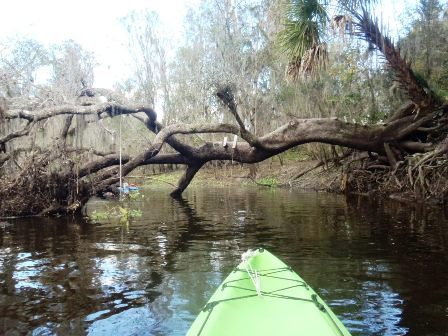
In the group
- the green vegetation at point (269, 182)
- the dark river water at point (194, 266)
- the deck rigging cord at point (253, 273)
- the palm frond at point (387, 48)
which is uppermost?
the palm frond at point (387, 48)

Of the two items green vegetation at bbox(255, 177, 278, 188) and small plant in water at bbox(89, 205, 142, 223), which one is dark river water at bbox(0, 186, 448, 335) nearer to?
small plant in water at bbox(89, 205, 142, 223)

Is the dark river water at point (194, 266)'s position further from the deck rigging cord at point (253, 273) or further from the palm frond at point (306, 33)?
the palm frond at point (306, 33)

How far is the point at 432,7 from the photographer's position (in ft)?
61.9

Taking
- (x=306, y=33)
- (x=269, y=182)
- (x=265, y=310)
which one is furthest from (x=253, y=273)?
(x=269, y=182)

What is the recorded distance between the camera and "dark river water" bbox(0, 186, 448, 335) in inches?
196

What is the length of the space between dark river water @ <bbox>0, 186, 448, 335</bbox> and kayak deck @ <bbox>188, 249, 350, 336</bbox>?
820mm

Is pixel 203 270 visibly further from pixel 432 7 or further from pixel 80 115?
pixel 432 7

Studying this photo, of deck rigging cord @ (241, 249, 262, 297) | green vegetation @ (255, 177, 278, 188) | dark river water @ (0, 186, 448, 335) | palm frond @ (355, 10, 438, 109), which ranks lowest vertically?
dark river water @ (0, 186, 448, 335)

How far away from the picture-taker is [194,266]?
7324 millimetres

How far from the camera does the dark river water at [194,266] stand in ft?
16.3

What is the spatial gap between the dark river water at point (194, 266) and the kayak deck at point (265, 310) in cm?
82

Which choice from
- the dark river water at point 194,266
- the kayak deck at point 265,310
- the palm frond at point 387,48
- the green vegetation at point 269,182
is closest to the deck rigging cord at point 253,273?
the kayak deck at point 265,310

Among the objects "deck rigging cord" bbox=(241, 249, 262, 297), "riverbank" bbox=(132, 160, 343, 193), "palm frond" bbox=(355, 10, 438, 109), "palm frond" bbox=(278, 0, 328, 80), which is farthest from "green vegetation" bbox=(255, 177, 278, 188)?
"deck rigging cord" bbox=(241, 249, 262, 297)

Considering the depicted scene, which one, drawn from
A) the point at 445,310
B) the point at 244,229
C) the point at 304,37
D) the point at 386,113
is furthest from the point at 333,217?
the point at 386,113
